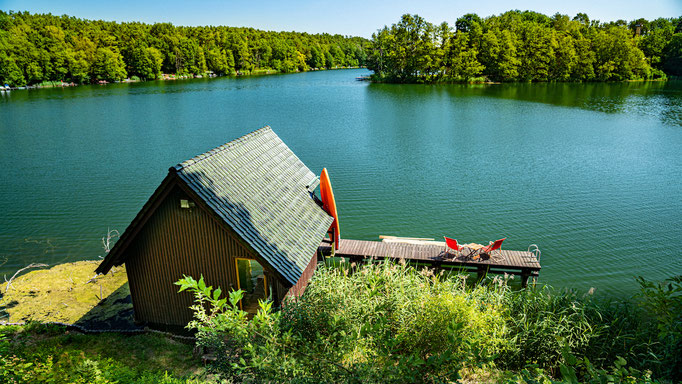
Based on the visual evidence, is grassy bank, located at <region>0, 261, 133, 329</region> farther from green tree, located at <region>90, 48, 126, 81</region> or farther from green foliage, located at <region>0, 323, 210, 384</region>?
green tree, located at <region>90, 48, 126, 81</region>

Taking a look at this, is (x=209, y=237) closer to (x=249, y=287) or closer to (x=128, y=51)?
(x=249, y=287)

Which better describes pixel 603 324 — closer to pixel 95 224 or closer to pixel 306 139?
pixel 95 224

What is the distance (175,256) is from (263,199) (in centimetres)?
255

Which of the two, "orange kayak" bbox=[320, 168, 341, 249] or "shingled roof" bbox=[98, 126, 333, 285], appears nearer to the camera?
"shingled roof" bbox=[98, 126, 333, 285]

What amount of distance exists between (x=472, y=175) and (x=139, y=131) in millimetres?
30242

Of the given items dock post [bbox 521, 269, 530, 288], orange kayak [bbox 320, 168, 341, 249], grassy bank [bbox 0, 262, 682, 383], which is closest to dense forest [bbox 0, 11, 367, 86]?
grassy bank [bbox 0, 262, 682, 383]

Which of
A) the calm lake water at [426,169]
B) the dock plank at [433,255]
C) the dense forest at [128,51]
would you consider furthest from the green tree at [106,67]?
the dock plank at [433,255]

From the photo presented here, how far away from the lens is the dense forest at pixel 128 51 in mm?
78000

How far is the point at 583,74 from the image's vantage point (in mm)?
76312

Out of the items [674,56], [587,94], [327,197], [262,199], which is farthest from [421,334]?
[674,56]

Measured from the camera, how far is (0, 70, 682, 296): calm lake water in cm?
1647

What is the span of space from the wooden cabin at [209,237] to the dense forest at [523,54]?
73676 mm

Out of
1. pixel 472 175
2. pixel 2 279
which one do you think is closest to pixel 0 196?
pixel 2 279

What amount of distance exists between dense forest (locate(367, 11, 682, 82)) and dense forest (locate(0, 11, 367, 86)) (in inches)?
2242
